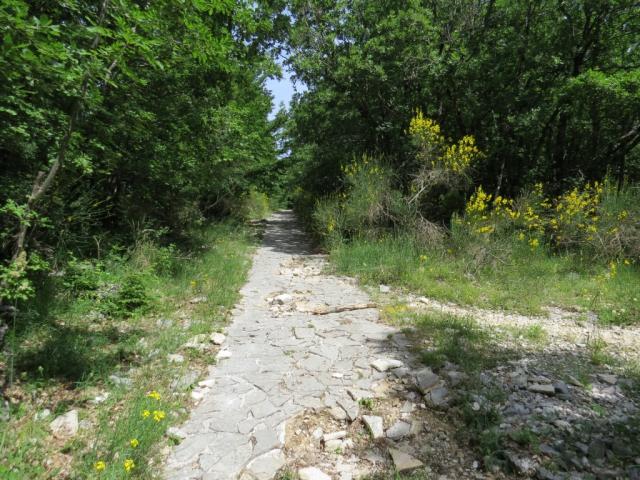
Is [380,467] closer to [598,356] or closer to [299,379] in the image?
[299,379]

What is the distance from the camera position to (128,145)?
19.2 feet

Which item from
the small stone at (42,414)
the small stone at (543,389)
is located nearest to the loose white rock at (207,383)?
the small stone at (42,414)

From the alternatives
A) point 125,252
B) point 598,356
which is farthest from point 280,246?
point 598,356

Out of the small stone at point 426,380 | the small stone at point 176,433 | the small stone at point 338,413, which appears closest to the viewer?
the small stone at point 176,433

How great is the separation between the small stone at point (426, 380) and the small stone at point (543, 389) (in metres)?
0.77

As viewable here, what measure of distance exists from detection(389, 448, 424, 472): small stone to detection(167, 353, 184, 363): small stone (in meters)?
2.16

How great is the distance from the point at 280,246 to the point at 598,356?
29.6ft

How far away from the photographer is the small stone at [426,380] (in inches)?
118

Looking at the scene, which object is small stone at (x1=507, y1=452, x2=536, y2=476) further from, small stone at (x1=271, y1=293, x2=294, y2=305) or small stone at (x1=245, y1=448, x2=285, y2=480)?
small stone at (x1=271, y1=293, x2=294, y2=305)

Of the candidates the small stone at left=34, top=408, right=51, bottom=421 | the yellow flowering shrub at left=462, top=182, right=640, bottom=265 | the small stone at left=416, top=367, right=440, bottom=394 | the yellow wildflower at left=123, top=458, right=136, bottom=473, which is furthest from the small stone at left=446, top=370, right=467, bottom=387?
the yellow flowering shrub at left=462, top=182, right=640, bottom=265

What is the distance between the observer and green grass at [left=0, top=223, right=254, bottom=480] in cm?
211

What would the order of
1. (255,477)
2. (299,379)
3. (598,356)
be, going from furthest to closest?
(598,356)
(299,379)
(255,477)

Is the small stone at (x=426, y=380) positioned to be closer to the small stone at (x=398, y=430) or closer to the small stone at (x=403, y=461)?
the small stone at (x=398, y=430)

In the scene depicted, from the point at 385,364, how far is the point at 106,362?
8.51 feet
